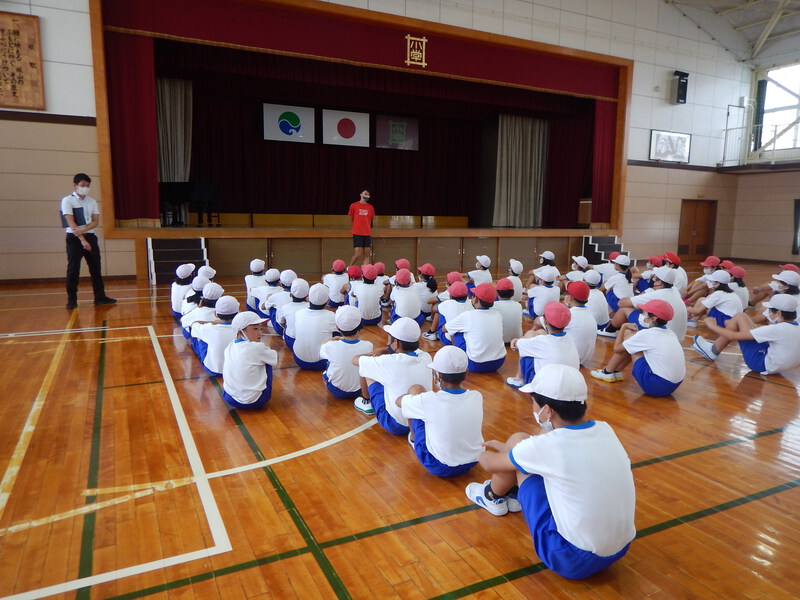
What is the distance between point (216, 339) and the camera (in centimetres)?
442

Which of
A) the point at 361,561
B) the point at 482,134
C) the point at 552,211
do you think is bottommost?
the point at 361,561

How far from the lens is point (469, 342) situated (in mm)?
4906

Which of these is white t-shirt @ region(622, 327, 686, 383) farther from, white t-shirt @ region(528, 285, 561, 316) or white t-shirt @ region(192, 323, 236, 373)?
white t-shirt @ region(192, 323, 236, 373)

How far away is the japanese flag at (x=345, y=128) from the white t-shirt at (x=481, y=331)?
12.2 metres

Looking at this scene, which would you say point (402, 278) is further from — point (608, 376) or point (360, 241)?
point (360, 241)

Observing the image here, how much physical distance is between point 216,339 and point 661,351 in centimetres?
363

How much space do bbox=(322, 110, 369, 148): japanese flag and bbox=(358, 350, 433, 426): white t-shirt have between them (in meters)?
13.5

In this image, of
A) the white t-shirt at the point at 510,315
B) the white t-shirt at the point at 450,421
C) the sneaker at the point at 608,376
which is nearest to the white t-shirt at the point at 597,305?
the white t-shirt at the point at 510,315

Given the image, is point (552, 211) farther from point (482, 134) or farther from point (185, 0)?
point (185, 0)

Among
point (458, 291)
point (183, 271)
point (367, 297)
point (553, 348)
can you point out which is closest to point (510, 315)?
point (458, 291)

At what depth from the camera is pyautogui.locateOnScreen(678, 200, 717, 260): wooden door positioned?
16783mm

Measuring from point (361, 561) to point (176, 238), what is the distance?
9163mm

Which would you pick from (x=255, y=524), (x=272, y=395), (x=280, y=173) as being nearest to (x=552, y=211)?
(x=280, y=173)

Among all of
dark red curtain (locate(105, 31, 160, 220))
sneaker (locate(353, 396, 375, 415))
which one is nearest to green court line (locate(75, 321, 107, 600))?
sneaker (locate(353, 396, 375, 415))
